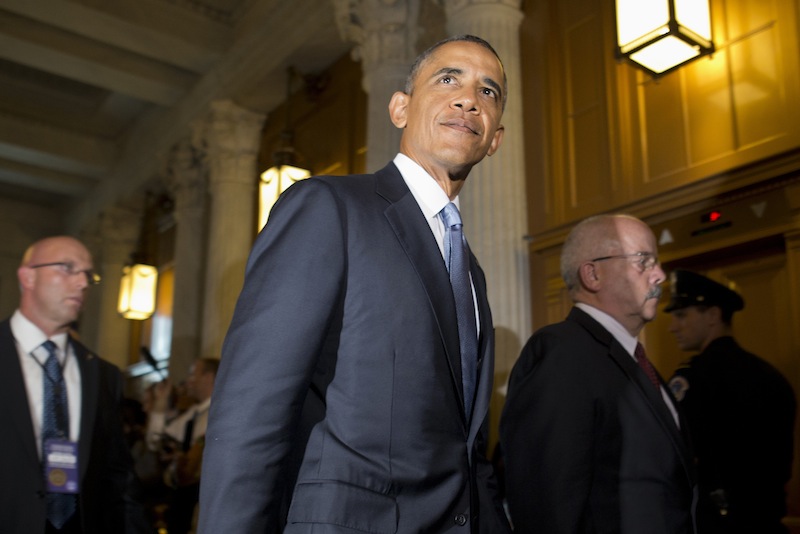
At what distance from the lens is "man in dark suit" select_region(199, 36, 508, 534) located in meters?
1.39

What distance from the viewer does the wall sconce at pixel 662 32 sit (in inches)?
186

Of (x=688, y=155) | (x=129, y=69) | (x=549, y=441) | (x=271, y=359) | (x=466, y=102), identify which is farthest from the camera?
(x=129, y=69)

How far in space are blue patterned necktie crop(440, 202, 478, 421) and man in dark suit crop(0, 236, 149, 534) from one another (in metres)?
1.92

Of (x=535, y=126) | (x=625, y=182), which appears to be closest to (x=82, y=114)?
(x=535, y=126)

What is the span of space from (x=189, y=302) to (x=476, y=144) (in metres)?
10.3

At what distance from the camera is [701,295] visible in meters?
4.18

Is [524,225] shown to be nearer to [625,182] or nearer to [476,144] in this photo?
[625,182]

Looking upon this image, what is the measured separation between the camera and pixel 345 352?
4.95 ft

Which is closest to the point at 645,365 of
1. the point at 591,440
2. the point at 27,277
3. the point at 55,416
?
the point at 591,440

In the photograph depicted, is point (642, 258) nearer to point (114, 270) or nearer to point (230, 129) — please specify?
point (230, 129)

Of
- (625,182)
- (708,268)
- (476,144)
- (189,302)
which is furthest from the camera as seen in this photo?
(189,302)

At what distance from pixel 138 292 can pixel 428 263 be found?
11095mm

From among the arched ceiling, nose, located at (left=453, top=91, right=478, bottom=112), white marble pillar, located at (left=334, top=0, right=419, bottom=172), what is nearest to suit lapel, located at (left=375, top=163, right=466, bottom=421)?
nose, located at (left=453, top=91, right=478, bottom=112)

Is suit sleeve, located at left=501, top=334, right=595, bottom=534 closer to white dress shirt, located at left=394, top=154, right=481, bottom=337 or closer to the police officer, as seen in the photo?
white dress shirt, located at left=394, top=154, right=481, bottom=337
